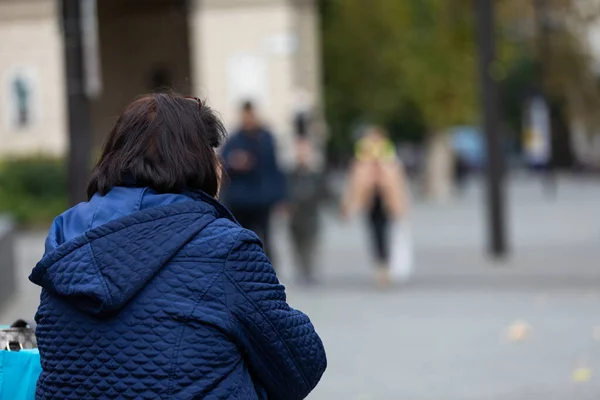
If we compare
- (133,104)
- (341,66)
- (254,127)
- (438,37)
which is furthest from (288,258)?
(341,66)

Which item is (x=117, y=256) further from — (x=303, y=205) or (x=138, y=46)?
(x=138, y=46)

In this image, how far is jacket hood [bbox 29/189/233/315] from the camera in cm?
262

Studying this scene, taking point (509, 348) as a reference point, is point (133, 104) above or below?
above

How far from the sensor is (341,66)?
39906mm

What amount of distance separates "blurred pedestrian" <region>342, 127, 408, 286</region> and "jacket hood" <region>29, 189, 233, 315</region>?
33.6 feet

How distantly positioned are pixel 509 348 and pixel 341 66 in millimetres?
31678

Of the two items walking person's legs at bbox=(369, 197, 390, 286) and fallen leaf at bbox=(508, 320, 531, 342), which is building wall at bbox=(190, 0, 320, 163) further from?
fallen leaf at bbox=(508, 320, 531, 342)

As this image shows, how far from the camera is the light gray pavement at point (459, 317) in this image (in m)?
7.50

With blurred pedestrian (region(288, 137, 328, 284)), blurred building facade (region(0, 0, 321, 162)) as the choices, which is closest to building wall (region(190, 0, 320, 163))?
blurred building facade (region(0, 0, 321, 162))

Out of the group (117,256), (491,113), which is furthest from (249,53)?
(117,256)

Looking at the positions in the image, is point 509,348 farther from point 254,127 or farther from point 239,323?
point 239,323

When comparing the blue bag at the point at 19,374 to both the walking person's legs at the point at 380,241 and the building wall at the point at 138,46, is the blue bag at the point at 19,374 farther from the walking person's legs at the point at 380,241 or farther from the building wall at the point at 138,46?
the building wall at the point at 138,46

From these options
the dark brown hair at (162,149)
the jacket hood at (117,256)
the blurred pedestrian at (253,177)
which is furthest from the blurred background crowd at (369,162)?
the jacket hood at (117,256)

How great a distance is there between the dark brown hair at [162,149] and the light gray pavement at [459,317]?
4517 millimetres
